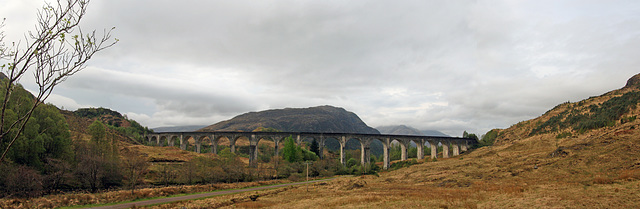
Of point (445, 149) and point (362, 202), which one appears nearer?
point (362, 202)

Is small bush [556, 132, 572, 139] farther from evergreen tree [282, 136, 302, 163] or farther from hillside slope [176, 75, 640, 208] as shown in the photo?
evergreen tree [282, 136, 302, 163]

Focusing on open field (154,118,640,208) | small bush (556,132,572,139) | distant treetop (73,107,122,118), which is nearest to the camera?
open field (154,118,640,208)

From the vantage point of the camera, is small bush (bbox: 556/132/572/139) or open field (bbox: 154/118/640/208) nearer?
open field (bbox: 154/118/640/208)

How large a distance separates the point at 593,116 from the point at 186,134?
114252 mm

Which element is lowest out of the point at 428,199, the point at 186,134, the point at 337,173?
the point at 337,173

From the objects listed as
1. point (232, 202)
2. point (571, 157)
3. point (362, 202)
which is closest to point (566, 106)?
point (571, 157)

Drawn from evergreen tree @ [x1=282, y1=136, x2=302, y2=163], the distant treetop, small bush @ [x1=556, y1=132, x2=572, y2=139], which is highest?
the distant treetop

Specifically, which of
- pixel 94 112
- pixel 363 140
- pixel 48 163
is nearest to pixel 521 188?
pixel 363 140

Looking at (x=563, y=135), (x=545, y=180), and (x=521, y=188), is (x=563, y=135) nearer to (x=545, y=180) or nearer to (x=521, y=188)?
(x=545, y=180)

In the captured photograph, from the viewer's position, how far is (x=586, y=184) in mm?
24000

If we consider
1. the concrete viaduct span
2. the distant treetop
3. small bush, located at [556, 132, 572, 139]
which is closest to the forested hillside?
the concrete viaduct span

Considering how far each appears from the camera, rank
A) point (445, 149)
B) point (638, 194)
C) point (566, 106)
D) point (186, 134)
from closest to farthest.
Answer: point (638, 194) → point (566, 106) → point (445, 149) → point (186, 134)

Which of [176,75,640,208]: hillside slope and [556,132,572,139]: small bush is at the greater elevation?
[556,132,572,139]: small bush

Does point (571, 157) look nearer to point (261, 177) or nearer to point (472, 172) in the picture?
point (472, 172)
